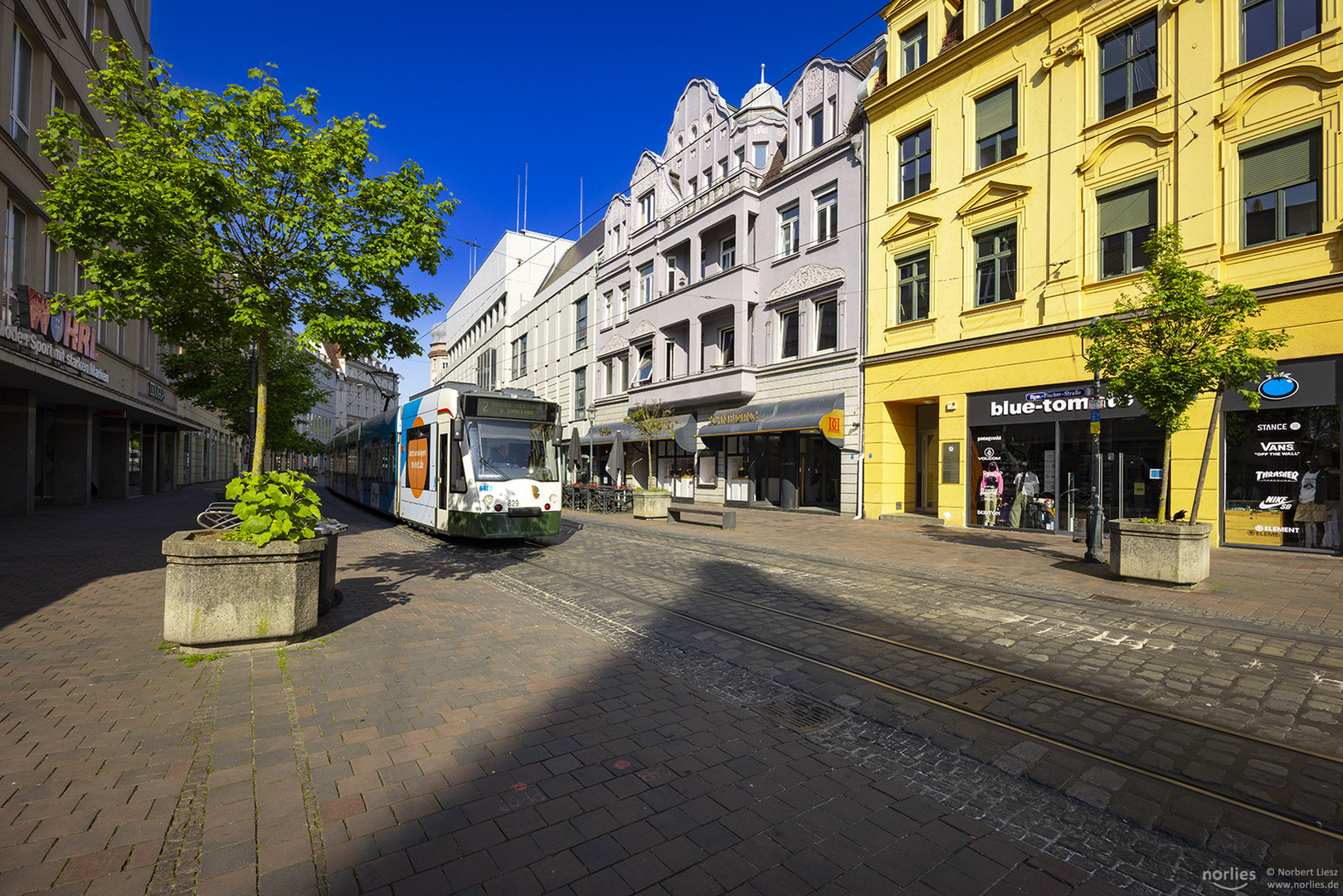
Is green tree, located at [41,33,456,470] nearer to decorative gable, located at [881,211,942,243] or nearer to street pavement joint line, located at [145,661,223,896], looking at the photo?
street pavement joint line, located at [145,661,223,896]

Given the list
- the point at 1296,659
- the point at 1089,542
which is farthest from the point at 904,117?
the point at 1296,659

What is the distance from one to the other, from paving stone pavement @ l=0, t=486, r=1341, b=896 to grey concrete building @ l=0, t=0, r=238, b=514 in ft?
32.3

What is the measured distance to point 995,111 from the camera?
16797 mm

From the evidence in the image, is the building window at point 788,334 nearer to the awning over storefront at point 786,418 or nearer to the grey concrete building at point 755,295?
the grey concrete building at point 755,295

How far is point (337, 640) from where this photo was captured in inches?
224

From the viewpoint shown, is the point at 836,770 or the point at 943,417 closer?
the point at 836,770

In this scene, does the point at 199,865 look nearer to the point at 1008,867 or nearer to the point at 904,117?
the point at 1008,867

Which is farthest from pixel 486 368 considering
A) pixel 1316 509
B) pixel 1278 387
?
pixel 1316 509

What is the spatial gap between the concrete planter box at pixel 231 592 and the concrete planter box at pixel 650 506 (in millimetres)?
14224

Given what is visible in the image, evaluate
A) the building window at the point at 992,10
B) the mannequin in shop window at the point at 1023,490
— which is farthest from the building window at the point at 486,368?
the mannequin in shop window at the point at 1023,490

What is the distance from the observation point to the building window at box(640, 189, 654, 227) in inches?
1202

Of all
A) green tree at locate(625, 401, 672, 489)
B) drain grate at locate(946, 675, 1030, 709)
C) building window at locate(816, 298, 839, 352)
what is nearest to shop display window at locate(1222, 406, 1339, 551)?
building window at locate(816, 298, 839, 352)

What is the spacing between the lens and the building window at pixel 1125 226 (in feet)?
45.4

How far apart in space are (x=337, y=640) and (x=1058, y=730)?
561 centimetres
